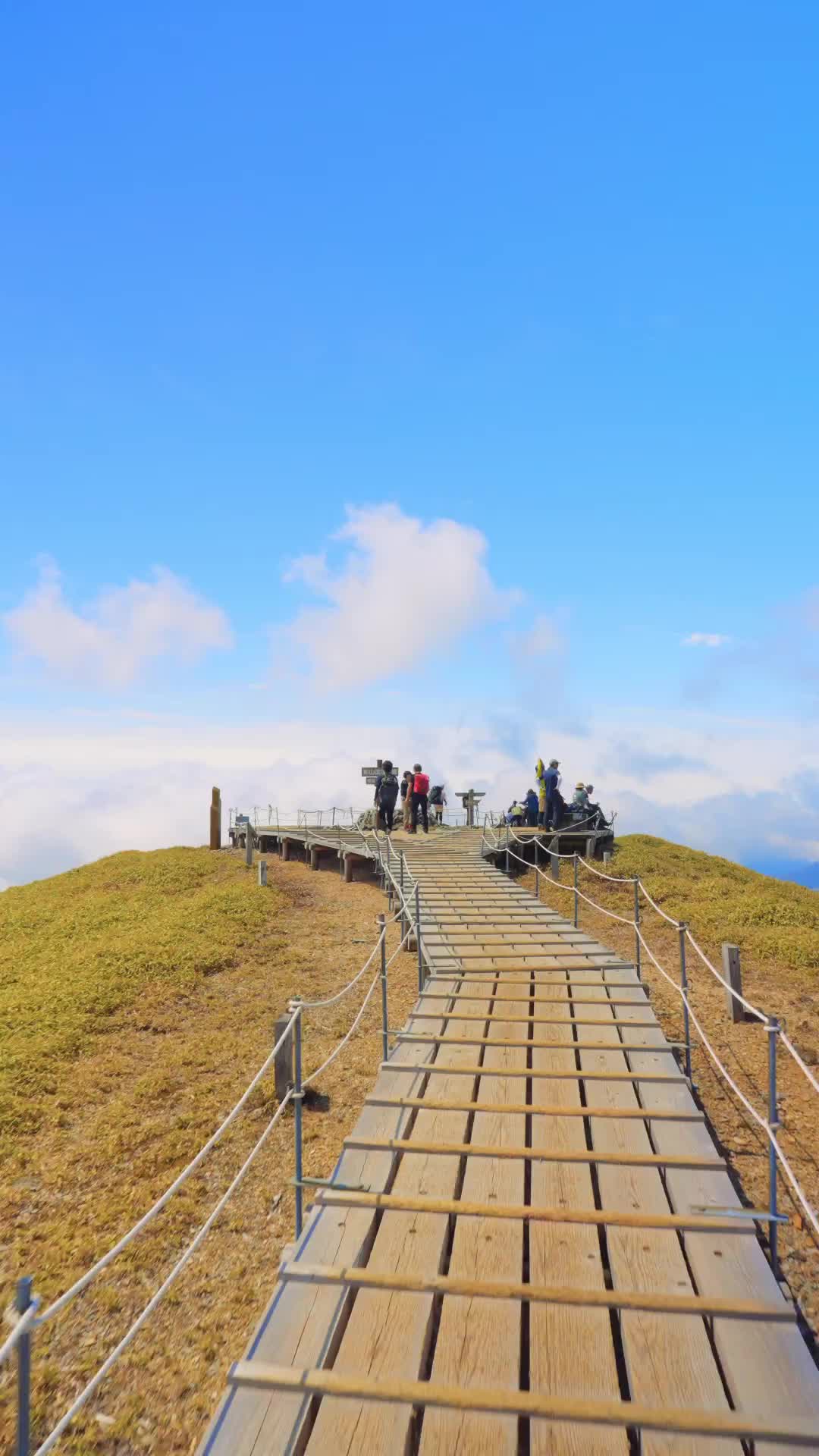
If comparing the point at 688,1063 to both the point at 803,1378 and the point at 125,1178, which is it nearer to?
the point at 803,1378

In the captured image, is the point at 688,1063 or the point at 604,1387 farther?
the point at 688,1063

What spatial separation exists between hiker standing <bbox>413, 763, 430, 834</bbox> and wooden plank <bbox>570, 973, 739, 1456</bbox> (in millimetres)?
18202

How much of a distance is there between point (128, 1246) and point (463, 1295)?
13.5 ft

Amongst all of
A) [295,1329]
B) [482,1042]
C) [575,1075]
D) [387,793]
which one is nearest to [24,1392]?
[295,1329]

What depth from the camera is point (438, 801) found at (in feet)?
96.2

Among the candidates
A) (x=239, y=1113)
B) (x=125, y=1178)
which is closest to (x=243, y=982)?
(x=239, y=1113)

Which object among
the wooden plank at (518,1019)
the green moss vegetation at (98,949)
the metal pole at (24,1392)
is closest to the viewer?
the metal pole at (24,1392)

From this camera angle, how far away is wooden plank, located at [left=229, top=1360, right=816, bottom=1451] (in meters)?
3.29

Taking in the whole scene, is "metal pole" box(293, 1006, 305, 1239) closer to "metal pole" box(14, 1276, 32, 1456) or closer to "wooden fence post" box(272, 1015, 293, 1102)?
"metal pole" box(14, 1276, 32, 1456)

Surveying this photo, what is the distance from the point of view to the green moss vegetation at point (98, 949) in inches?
426

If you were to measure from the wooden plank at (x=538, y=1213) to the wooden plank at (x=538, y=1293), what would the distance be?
0.55m

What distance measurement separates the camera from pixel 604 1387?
3496mm

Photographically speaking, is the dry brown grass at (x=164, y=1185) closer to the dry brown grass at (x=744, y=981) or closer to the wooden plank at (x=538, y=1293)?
the wooden plank at (x=538, y=1293)

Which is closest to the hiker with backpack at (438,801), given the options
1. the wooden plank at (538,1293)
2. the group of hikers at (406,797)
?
the group of hikers at (406,797)
